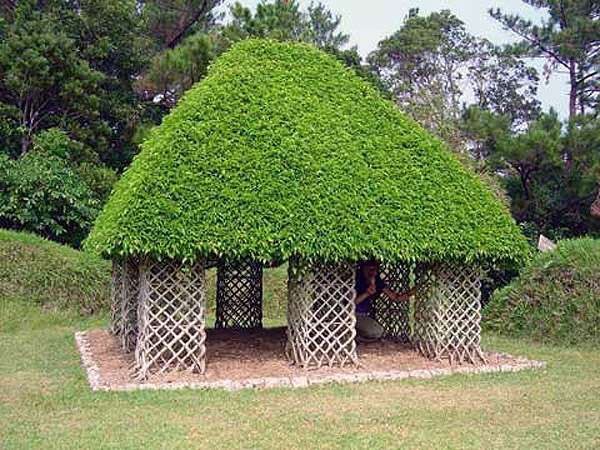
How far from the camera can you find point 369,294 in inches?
456

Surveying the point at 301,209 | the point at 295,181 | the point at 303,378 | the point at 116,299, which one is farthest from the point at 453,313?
the point at 116,299

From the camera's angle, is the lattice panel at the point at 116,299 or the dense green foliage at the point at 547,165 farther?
the dense green foliage at the point at 547,165

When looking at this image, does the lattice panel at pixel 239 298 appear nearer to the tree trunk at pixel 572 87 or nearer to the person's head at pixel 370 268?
the person's head at pixel 370 268

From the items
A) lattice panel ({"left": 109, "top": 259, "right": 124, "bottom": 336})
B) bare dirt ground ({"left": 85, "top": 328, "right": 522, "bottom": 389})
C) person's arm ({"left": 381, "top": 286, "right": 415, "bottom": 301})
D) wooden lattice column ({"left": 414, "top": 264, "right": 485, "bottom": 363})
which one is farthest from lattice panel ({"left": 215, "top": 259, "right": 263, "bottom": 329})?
wooden lattice column ({"left": 414, "top": 264, "right": 485, "bottom": 363})

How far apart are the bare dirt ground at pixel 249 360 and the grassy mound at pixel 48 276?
11.6 feet

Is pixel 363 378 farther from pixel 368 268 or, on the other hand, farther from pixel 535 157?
pixel 535 157

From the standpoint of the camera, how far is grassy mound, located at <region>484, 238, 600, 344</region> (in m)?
13.4

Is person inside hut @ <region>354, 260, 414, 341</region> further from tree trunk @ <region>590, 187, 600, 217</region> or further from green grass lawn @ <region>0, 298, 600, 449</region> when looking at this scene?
tree trunk @ <region>590, 187, 600, 217</region>

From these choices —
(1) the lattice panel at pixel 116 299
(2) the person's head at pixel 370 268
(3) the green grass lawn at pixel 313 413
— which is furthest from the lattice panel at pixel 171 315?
(1) the lattice panel at pixel 116 299

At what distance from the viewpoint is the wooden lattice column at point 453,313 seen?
1051 centimetres

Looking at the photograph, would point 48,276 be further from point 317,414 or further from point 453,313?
point 317,414

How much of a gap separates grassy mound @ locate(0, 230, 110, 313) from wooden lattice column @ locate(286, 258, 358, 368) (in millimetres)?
8058

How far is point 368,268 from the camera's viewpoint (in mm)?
11906

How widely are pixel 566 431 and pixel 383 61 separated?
1233 inches
